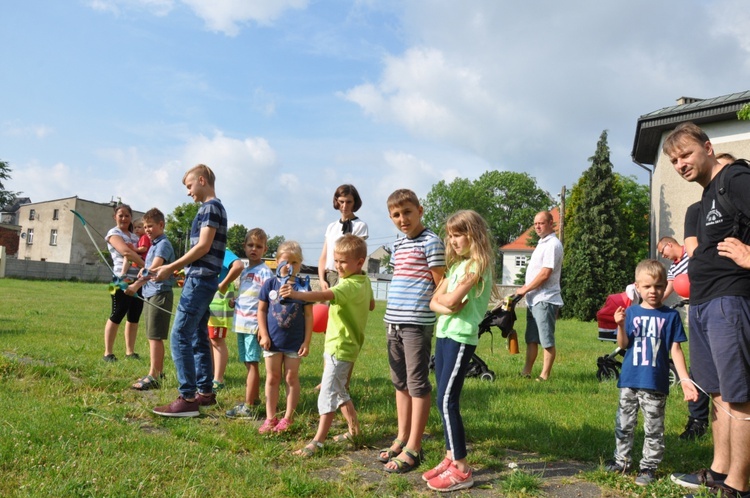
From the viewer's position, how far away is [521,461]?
418 centimetres

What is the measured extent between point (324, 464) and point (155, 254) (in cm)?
363

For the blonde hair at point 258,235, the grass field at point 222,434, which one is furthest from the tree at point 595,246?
the blonde hair at point 258,235

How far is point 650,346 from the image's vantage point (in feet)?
12.8

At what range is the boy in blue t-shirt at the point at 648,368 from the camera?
3.77m

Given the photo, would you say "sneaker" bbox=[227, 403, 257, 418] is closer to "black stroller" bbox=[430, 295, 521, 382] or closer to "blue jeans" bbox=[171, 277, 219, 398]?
"blue jeans" bbox=[171, 277, 219, 398]

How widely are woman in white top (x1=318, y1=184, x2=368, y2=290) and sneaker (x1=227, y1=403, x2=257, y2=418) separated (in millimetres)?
1338

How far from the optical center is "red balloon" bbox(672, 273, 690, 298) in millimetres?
5586

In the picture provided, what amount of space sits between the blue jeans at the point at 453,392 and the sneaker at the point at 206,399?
2430 mm

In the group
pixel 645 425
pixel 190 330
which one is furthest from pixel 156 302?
pixel 645 425

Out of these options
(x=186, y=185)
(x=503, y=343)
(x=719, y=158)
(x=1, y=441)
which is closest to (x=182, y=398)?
(x=1, y=441)

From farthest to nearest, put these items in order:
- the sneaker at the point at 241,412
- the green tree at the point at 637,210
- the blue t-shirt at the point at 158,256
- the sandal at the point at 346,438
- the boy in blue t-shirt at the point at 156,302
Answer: the green tree at the point at 637,210 → the blue t-shirt at the point at 158,256 → the boy in blue t-shirt at the point at 156,302 → the sneaker at the point at 241,412 → the sandal at the point at 346,438

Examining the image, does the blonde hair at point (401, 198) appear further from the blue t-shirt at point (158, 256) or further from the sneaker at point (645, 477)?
the blue t-shirt at point (158, 256)

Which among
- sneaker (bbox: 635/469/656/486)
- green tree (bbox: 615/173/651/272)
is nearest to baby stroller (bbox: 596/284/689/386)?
sneaker (bbox: 635/469/656/486)

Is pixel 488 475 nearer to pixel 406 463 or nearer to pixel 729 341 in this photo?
pixel 406 463
